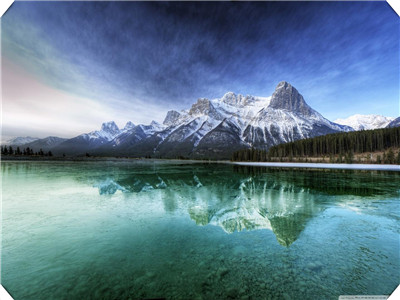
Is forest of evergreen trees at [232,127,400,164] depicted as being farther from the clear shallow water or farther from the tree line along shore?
the clear shallow water

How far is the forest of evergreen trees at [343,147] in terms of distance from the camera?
83.3m

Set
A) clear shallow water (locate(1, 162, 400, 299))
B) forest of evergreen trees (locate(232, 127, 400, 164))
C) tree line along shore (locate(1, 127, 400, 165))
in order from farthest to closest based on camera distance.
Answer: forest of evergreen trees (locate(232, 127, 400, 164)) < tree line along shore (locate(1, 127, 400, 165)) < clear shallow water (locate(1, 162, 400, 299))

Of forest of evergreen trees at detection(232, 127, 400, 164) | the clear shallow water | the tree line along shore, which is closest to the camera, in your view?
the clear shallow water

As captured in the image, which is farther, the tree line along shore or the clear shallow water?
the tree line along shore

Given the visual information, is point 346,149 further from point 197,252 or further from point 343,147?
point 197,252

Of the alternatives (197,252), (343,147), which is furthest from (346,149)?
(197,252)

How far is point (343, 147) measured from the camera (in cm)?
9381

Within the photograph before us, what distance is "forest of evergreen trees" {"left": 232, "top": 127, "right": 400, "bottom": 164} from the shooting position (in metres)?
83.3

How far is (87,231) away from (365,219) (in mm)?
16317

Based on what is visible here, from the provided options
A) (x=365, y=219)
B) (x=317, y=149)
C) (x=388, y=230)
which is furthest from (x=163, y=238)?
(x=317, y=149)

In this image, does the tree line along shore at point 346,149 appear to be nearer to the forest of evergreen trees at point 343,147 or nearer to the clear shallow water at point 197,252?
the forest of evergreen trees at point 343,147

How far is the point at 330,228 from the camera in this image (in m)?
9.65

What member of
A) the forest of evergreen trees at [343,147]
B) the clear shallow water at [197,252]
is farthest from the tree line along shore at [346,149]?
the clear shallow water at [197,252]

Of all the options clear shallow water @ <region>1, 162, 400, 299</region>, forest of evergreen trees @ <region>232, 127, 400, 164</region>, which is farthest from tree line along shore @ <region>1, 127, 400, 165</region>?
clear shallow water @ <region>1, 162, 400, 299</region>
